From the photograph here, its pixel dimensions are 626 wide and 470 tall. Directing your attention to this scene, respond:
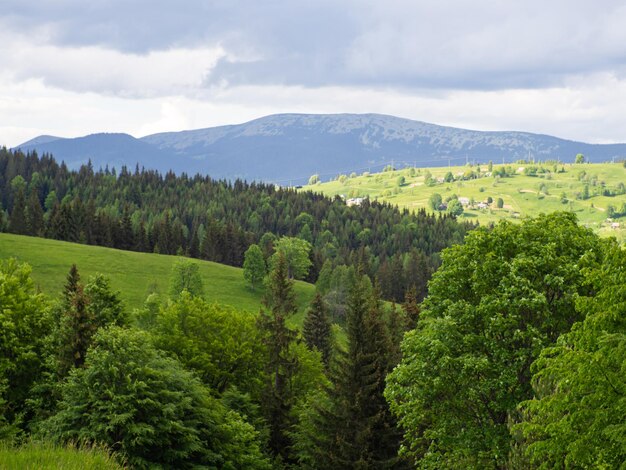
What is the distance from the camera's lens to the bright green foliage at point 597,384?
16.2m

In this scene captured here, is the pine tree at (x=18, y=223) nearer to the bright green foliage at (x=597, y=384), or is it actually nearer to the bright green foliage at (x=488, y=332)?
the bright green foliage at (x=488, y=332)

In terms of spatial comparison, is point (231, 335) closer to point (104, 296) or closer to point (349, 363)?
point (104, 296)

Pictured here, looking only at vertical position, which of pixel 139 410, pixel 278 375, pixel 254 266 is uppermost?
pixel 139 410

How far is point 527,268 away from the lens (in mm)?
28766

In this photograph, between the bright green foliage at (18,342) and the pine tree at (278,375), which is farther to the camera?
the pine tree at (278,375)

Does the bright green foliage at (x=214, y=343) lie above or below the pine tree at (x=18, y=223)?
below

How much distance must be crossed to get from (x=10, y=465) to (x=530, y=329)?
891 inches

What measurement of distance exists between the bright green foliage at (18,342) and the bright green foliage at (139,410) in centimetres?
1116

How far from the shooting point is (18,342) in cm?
4550

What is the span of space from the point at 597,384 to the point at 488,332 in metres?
12.4

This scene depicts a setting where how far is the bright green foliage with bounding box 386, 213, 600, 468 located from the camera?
27.8 metres

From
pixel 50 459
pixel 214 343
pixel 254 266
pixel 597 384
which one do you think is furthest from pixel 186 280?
pixel 50 459

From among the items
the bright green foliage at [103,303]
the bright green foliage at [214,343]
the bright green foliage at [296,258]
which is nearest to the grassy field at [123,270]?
the bright green foliage at [296,258]

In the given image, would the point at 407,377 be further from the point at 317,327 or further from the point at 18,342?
the point at 317,327
